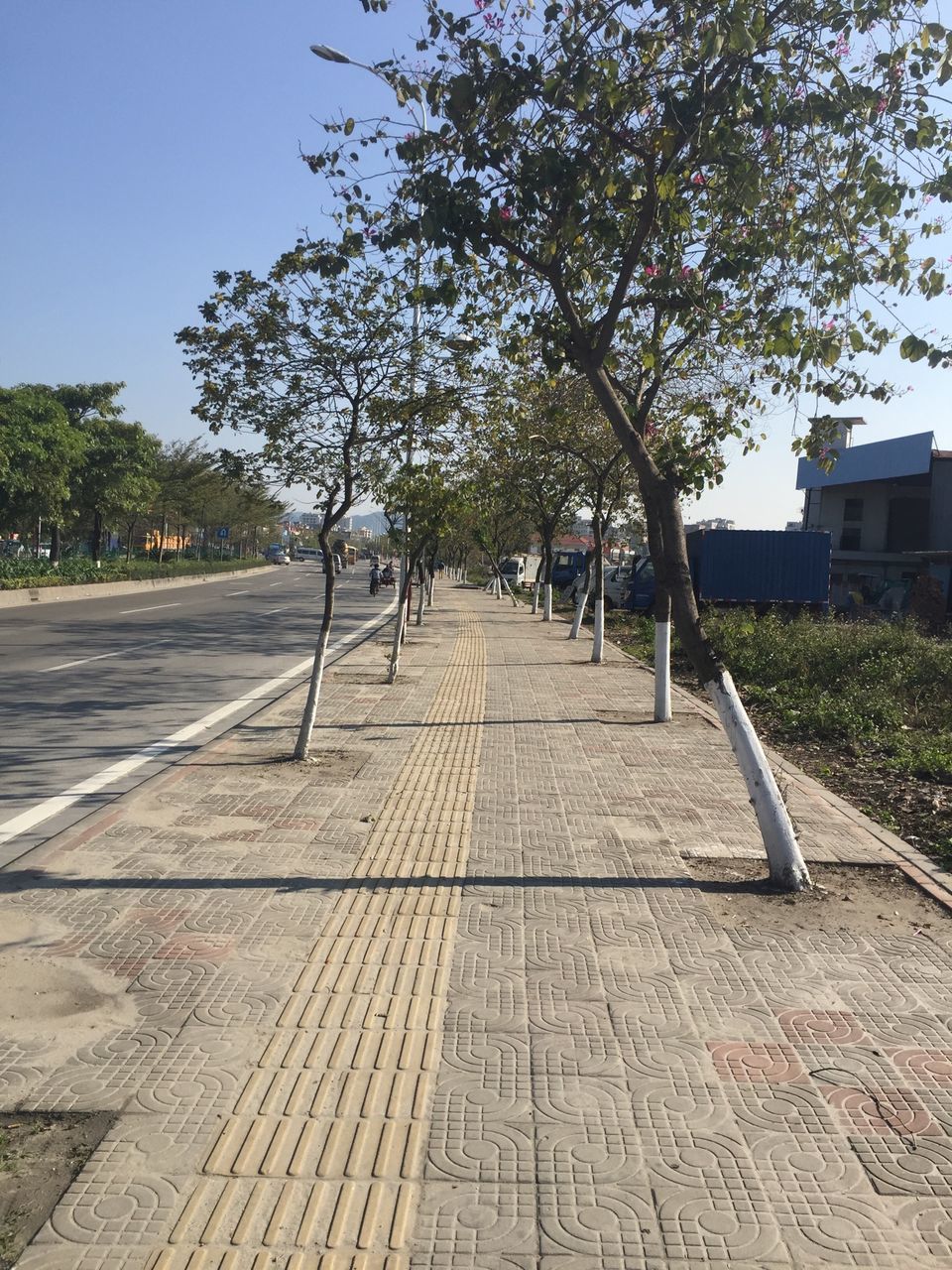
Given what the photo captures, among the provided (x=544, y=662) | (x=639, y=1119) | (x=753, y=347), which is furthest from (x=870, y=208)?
(x=544, y=662)

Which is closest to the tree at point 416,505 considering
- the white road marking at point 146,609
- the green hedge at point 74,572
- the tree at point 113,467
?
the white road marking at point 146,609

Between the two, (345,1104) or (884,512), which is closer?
(345,1104)

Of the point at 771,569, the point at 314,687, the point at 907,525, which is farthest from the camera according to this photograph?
the point at 907,525

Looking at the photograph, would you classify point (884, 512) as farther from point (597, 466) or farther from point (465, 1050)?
point (465, 1050)

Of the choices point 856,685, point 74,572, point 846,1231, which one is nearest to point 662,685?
point 856,685

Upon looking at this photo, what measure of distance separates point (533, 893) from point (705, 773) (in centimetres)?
387

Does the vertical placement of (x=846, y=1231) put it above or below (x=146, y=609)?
above

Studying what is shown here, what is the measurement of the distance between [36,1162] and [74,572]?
36.9 metres

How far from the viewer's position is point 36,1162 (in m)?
3.29

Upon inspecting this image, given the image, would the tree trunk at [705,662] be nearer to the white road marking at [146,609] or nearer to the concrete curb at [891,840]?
the concrete curb at [891,840]

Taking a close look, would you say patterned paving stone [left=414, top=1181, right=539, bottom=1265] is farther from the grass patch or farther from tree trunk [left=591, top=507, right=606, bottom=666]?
tree trunk [left=591, top=507, right=606, bottom=666]

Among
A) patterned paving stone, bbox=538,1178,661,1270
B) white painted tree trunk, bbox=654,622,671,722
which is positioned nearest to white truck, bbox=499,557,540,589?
white painted tree trunk, bbox=654,622,671,722

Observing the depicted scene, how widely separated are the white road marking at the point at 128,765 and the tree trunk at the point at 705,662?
434 centimetres

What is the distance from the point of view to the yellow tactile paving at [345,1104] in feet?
9.70
